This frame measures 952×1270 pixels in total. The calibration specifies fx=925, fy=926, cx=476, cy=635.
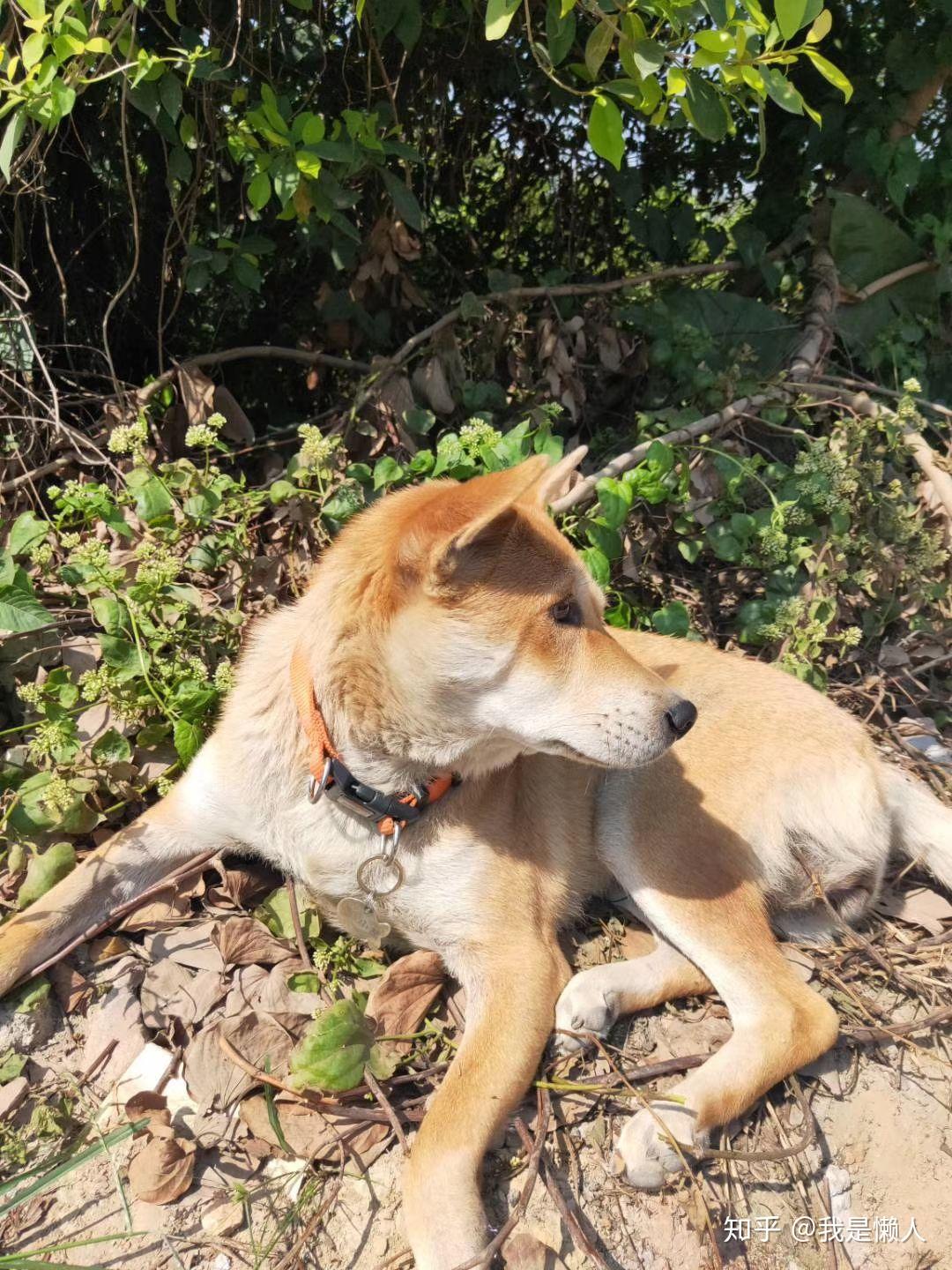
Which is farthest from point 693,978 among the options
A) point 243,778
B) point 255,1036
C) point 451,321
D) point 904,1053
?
point 451,321

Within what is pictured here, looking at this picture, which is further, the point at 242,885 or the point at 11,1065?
the point at 242,885

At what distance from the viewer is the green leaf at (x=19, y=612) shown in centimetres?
272

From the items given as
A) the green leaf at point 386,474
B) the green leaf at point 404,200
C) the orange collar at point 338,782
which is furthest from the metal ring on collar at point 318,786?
the green leaf at point 404,200

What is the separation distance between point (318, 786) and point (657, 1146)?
49.0 inches

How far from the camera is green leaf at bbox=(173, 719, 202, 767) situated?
2947mm

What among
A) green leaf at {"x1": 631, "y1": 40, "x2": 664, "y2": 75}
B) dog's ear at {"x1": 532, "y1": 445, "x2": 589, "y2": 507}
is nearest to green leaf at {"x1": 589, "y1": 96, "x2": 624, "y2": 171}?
green leaf at {"x1": 631, "y1": 40, "x2": 664, "y2": 75}

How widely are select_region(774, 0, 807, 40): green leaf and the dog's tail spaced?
2.22 metres

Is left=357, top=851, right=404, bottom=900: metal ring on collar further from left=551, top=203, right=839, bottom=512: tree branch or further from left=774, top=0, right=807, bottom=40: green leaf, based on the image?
left=774, top=0, right=807, bottom=40: green leaf

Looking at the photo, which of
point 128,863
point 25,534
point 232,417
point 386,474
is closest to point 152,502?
point 25,534

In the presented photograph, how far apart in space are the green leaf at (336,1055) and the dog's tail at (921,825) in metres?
1.89

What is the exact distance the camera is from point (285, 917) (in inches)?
110

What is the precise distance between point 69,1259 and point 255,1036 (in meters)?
0.60

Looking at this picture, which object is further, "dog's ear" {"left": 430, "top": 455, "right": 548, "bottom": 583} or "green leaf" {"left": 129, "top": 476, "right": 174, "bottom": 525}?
"green leaf" {"left": 129, "top": 476, "right": 174, "bottom": 525}

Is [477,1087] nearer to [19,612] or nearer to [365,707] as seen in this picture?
[365,707]
